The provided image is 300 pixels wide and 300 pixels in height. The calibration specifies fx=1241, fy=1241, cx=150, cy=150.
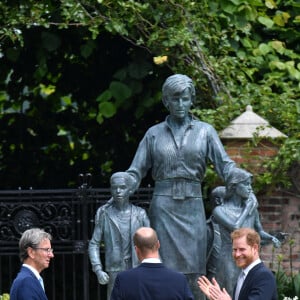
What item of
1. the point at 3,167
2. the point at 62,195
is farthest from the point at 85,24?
the point at 3,167

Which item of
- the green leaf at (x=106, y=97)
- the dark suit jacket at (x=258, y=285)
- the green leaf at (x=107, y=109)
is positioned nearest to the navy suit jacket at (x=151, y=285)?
the dark suit jacket at (x=258, y=285)

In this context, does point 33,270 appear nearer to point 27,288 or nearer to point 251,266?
point 27,288

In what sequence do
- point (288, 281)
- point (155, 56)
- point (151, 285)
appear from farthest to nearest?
point (155, 56), point (288, 281), point (151, 285)

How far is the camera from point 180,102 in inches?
340

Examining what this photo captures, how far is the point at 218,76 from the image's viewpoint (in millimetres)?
12102

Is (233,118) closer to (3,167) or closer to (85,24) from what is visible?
(85,24)

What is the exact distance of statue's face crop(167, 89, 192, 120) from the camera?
28.3 feet

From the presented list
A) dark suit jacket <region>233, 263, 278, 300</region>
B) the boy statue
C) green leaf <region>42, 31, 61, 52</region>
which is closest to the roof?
green leaf <region>42, 31, 61, 52</region>

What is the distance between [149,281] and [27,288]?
72 centimetres

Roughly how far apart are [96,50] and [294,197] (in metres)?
3.06

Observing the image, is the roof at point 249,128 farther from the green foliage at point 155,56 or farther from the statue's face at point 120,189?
the statue's face at point 120,189

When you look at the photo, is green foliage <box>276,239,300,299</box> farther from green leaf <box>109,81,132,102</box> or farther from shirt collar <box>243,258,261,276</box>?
shirt collar <box>243,258,261,276</box>

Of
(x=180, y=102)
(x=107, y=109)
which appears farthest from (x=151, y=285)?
(x=107, y=109)

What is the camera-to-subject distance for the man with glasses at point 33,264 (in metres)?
7.00
